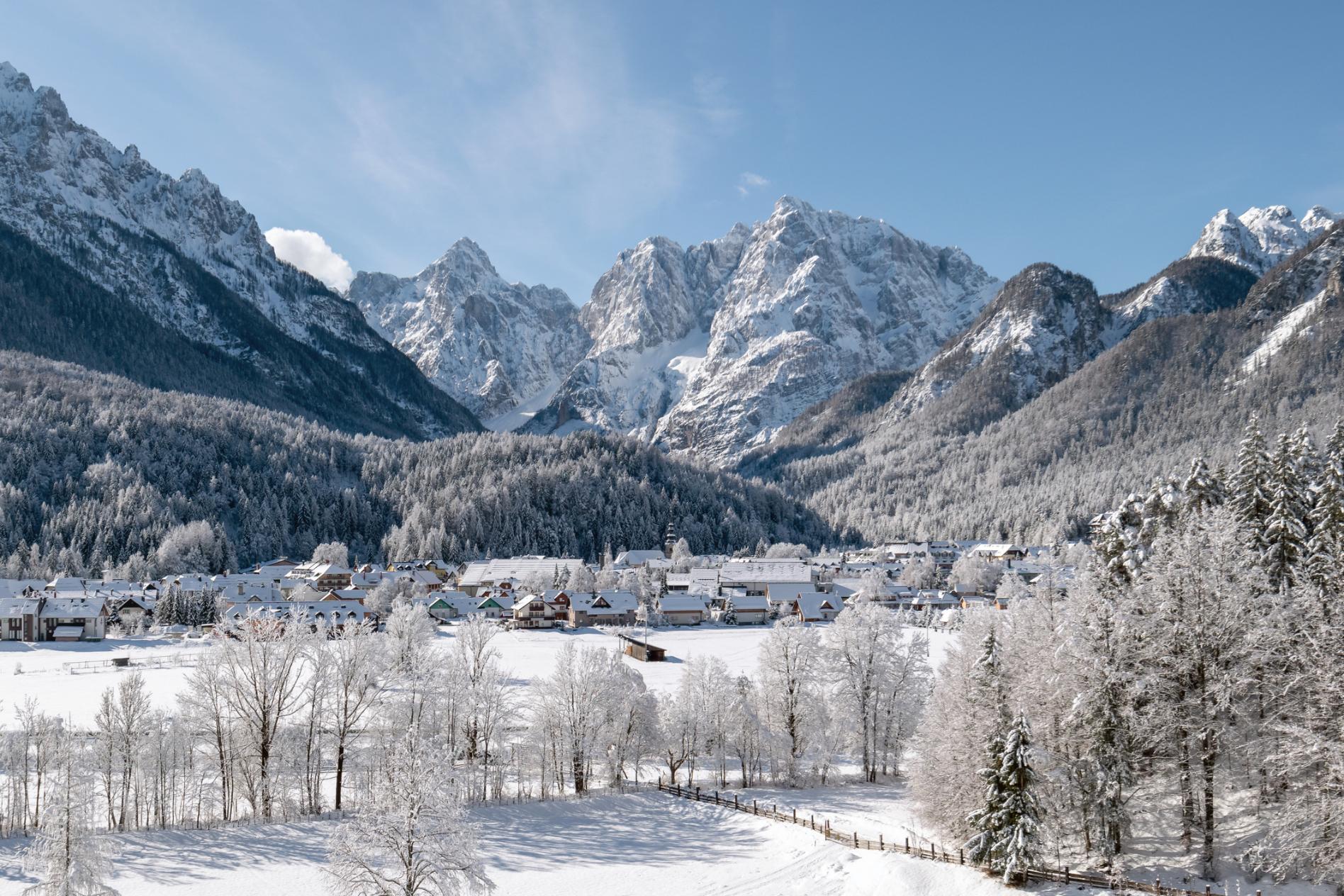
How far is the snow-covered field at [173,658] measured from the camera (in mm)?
67250

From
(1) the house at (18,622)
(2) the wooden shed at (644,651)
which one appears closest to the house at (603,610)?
(2) the wooden shed at (644,651)

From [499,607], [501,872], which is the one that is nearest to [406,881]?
[501,872]

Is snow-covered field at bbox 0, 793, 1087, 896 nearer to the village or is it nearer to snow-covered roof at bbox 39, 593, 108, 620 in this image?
the village

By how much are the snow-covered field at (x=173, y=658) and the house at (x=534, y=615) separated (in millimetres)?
4660

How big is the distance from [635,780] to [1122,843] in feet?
85.4

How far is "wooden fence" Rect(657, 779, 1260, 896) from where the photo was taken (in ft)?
102

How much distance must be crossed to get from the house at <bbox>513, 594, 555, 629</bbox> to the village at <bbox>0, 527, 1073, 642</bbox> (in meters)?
0.19

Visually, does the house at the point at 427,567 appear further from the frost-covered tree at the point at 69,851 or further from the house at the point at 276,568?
the frost-covered tree at the point at 69,851

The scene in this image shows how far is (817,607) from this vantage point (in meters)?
131

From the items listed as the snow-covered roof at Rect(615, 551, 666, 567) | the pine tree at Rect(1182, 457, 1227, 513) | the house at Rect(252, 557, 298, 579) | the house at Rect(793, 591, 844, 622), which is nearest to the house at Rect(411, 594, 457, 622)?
the house at Rect(252, 557, 298, 579)

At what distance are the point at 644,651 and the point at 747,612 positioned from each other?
46472mm

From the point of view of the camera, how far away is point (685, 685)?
2133 inches

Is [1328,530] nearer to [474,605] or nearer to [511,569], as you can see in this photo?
[474,605]

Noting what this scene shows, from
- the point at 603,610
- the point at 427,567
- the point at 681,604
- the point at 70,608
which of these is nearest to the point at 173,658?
the point at 70,608
